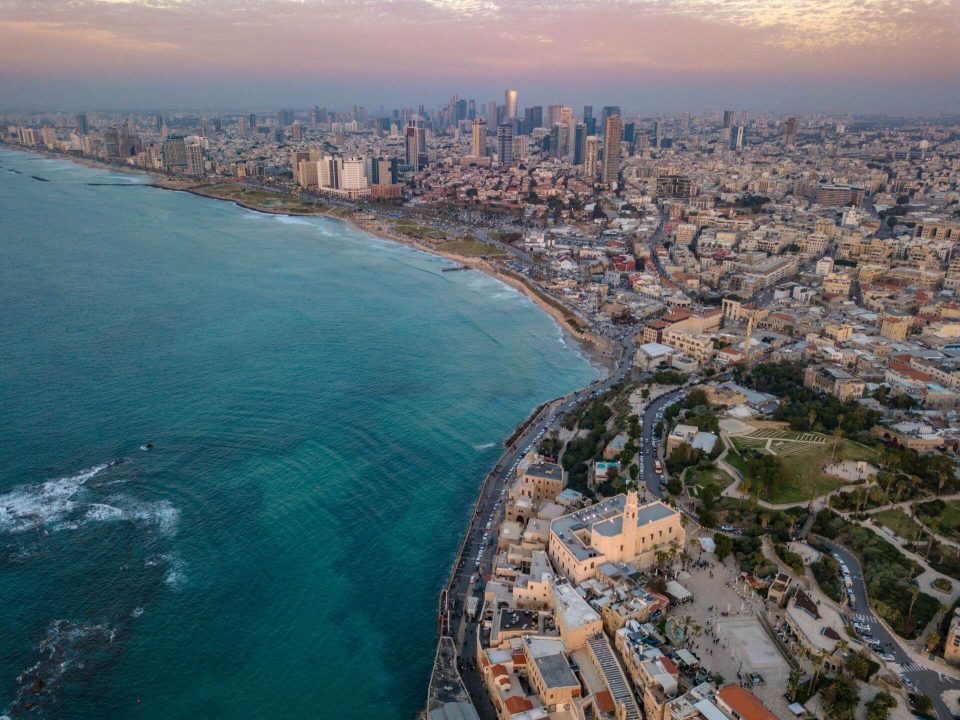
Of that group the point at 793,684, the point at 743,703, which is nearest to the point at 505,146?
the point at 793,684

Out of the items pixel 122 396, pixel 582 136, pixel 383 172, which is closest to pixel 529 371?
pixel 122 396

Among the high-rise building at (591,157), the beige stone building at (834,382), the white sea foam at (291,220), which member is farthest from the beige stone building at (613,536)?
the high-rise building at (591,157)

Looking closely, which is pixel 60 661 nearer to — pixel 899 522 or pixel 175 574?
pixel 175 574

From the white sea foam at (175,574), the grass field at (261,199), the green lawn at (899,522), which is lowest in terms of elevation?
the white sea foam at (175,574)

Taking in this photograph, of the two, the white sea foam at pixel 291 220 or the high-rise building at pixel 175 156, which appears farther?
the high-rise building at pixel 175 156

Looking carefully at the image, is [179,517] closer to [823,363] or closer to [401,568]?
[401,568]

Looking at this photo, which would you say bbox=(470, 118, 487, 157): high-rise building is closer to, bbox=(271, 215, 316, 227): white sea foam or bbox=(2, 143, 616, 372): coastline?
bbox=(2, 143, 616, 372): coastline

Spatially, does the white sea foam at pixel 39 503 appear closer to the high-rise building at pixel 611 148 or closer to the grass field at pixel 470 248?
the grass field at pixel 470 248
